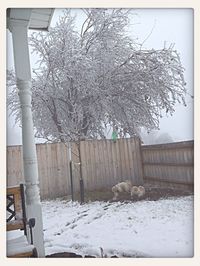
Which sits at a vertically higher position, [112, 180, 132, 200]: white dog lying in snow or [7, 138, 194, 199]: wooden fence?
[7, 138, 194, 199]: wooden fence

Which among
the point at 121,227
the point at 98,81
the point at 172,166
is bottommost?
the point at 121,227

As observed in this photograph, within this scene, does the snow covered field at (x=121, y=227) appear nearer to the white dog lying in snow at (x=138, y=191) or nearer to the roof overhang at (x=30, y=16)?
the white dog lying in snow at (x=138, y=191)

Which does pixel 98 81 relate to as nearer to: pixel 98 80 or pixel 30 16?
pixel 98 80

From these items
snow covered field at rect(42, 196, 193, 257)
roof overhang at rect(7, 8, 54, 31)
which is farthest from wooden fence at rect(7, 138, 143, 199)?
roof overhang at rect(7, 8, 54, 31)

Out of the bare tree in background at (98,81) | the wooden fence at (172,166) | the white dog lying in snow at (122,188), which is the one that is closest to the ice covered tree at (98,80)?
the bare tree in background at (98,81)

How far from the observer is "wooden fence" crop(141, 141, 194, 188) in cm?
185

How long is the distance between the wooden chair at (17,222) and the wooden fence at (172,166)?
669 millimetres

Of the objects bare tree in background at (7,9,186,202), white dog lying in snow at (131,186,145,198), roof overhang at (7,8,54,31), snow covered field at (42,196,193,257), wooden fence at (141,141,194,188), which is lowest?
snow covered field at (42,196,193,257)

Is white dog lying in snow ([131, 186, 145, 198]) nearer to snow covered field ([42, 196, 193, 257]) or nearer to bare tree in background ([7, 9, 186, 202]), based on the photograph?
snow covered field ([42, 196, 193, 257])

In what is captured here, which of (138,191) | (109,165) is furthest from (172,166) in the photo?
(109,165)

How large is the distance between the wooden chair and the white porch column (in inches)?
1.6

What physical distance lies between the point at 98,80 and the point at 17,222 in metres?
0.88

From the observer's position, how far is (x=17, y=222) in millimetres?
1830
